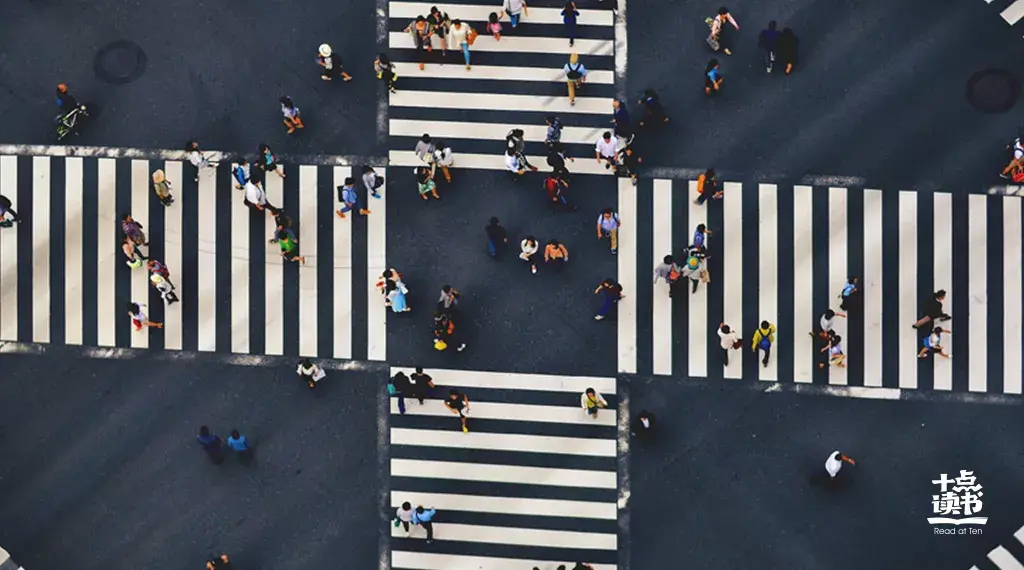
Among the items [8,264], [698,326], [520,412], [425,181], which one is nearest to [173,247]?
[8,264]

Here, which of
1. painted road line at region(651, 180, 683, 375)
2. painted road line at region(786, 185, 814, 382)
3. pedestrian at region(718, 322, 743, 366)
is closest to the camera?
pedestrian at region(718, 322, 743, 366)

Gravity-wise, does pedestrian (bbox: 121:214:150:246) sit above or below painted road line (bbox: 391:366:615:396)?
above

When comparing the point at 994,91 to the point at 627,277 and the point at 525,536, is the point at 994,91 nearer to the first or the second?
the point at 627,277

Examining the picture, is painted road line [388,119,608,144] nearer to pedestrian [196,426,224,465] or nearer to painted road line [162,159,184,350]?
painted road line [162,159,184,350]

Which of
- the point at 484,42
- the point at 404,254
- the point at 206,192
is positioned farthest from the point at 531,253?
the point at 206,192

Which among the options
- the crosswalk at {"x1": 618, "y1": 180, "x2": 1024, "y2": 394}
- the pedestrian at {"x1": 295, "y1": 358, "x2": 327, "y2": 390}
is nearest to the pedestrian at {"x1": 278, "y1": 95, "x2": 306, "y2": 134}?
the pedestrian at {"x1": 295, "y1": 358, "x2": 327, "y2": 390}

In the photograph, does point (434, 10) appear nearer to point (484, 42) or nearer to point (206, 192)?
point (484, 42)
